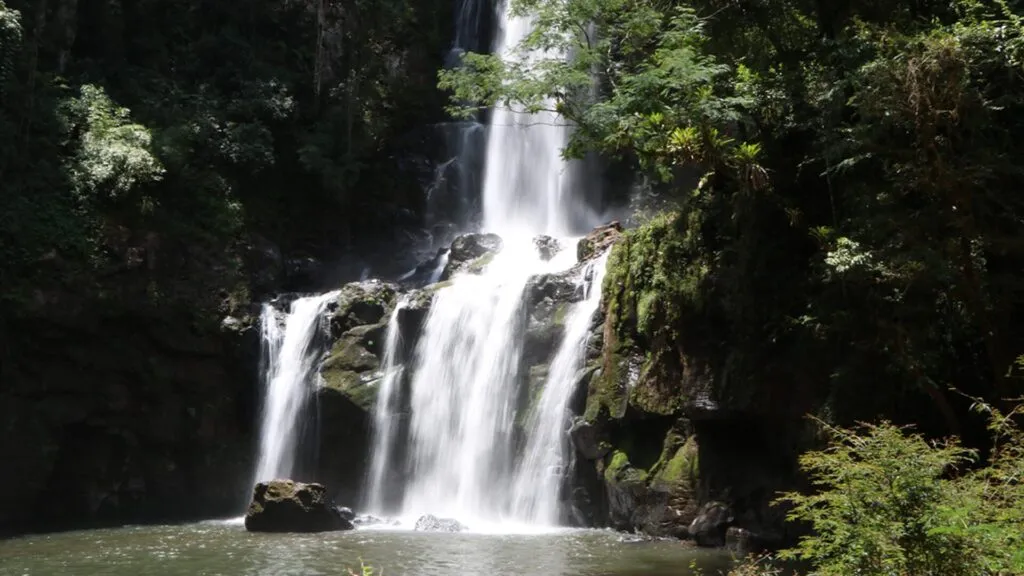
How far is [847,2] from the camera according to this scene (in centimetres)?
1422

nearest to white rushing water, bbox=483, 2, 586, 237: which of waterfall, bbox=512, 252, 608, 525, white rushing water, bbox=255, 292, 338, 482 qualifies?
white rushing water, bbox=255, 292, 338, 482

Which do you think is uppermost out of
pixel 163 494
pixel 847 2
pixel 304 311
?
pixel 847 2

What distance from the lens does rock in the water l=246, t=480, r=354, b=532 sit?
1745 centimetres

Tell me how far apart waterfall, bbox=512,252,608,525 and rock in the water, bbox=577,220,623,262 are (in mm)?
1985

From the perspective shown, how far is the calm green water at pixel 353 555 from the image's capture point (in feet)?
42.7

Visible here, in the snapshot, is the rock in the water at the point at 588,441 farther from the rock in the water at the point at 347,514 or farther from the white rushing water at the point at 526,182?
the white rushing water at the point at 526,182

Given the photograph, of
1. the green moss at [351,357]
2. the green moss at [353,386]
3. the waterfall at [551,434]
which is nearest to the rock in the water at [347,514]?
the green moss at [353,386]

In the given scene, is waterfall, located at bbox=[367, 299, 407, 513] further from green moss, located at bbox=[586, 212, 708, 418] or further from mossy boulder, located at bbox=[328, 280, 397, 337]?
green moss, located at bbox=[586, 212, 708, 418]

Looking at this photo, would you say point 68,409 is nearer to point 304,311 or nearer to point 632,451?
point 304,311

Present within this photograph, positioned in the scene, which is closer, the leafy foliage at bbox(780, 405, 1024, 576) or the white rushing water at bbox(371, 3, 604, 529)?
the leafy foliage at bbox(780, 405, 1024, 576)

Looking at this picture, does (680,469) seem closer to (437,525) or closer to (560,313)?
(437,525)

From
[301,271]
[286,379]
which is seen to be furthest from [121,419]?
[301,271]

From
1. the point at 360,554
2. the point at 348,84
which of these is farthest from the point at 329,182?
the point at 360,554

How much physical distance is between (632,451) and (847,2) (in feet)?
26.7
